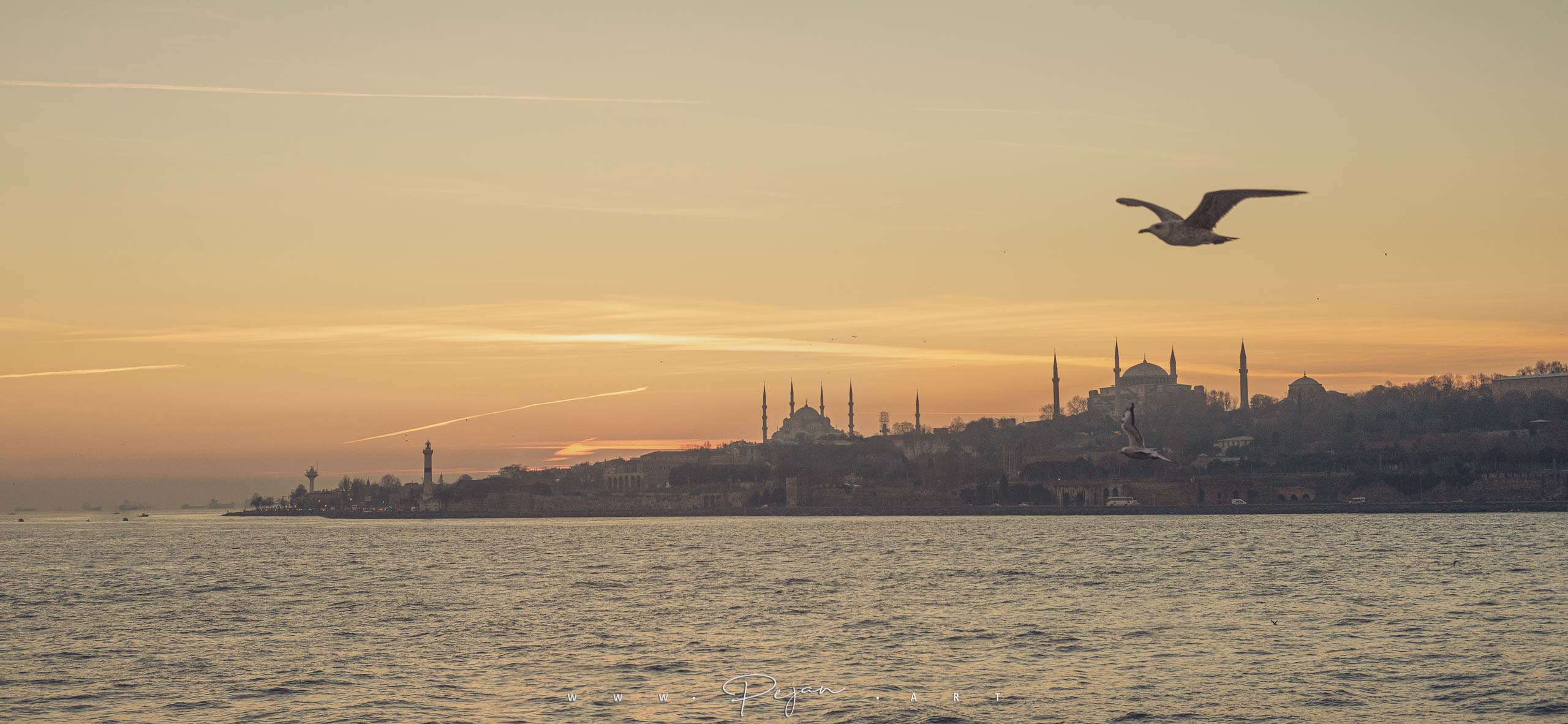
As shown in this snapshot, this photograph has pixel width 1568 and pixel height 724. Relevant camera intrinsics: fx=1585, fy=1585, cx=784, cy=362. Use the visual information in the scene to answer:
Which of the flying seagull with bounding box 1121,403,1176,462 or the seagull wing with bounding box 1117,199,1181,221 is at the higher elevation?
the seagull wing with bounding box 1117,199,1181,221

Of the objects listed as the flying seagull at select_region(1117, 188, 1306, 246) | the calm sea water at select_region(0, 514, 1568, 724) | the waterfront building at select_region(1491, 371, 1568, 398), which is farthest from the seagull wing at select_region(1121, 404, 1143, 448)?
the waterfront building at select_region(1491, 371, 1568, 398)

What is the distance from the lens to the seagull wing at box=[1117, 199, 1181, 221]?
12414 millimetres

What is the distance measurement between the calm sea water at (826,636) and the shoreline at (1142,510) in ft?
162

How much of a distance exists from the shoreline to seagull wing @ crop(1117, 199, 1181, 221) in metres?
117

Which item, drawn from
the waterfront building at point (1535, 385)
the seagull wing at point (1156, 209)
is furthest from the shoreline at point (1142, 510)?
the seagull wing at point (1156, 209)

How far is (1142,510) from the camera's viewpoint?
133 m

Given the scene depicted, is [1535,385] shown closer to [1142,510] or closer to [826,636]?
[1142,510]

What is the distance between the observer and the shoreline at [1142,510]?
11900cm

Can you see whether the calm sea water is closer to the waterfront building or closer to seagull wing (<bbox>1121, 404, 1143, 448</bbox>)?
seagull wing (<bbox>1121, 404, 1143, 448</bbox>)

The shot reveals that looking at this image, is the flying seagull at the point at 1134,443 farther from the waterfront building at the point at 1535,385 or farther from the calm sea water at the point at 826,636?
the waterfront building at the point at 1535,385

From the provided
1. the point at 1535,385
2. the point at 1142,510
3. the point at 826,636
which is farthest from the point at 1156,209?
the point at 1535,385

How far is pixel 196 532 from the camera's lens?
148 meters

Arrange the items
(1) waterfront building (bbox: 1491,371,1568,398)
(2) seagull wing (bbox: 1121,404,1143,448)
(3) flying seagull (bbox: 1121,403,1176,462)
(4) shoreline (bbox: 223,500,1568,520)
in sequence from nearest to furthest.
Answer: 1. (3) flying seagull (bbox: 1121,403,1176,462)
2. (2) seagull wing (bbox: 1121,404,1143,448)
3. (4) shoreline (bbox: 223,500,1568,520)
4. (1) waterfront building (bbox: 1491,371,1568,398)

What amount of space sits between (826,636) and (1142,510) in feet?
337
